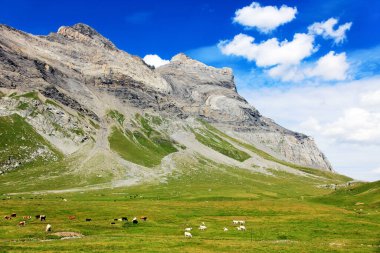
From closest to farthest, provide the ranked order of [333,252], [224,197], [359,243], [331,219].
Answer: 1. [333,252]
2. [359,243]
3. [331,219]
4. [224,197]

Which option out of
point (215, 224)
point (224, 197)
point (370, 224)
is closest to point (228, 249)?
point (215, 224)

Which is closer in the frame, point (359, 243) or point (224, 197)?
point (359, 243)

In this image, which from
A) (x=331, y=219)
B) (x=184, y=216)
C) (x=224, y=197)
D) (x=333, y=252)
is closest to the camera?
(x=333, y=252)

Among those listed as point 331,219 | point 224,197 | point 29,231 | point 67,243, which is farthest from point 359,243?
point 224,197

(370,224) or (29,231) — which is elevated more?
(370,224)

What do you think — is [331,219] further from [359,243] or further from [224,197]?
[224,197]

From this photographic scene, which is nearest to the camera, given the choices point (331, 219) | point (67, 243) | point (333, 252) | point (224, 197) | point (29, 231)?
point (333, 252)

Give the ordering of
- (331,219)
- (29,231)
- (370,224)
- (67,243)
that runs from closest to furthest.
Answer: (67,243)
(29,231)
(370,224)
(331,219)

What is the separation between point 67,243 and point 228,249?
23160 millimetres

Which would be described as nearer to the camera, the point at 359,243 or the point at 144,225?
the point at 359,243

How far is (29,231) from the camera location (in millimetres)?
64500

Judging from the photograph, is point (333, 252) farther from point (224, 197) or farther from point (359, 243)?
point (224, 197)

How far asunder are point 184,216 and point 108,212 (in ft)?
67.1

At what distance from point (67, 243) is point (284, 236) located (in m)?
36.1
